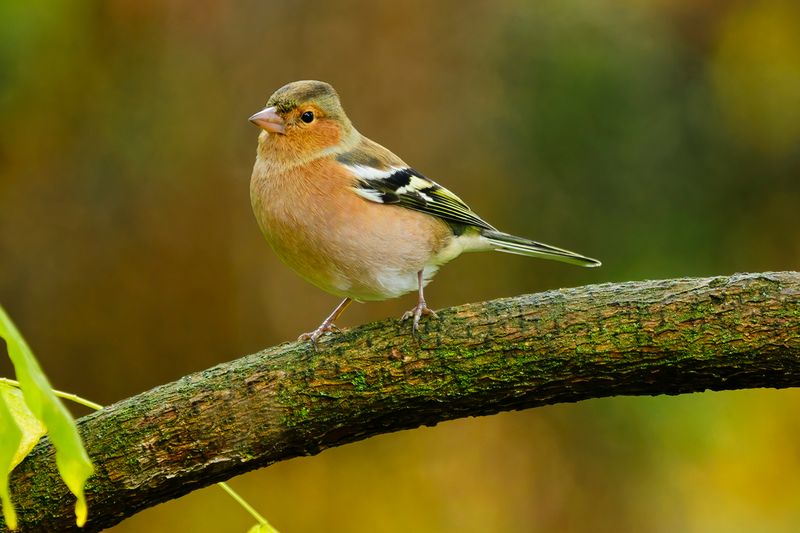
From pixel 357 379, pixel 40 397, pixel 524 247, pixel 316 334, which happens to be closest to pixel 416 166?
pixel 524 247

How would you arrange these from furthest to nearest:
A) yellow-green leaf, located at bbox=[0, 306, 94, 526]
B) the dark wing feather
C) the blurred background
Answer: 1. the blurred background
2. the dark wing feather
3. yellow-green leaf, located at bbox=[0, 306, 94, 526]

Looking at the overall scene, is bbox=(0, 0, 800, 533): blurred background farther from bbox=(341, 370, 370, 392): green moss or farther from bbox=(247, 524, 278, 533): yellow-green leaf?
bbox=(247, 524, 278, 533): yellow-green leaf

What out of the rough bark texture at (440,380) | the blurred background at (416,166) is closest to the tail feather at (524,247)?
the rough bark texture at (440,380)

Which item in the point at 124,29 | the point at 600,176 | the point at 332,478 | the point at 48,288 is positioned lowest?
the point at 332,478

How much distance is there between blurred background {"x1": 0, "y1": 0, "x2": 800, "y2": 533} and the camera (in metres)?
7.00

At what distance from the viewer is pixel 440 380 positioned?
3287 millimetres

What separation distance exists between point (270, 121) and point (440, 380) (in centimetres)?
158

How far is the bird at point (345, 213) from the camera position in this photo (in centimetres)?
387

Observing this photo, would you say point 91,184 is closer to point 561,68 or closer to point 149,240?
point 149,240

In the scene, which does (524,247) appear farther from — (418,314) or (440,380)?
(440,380)

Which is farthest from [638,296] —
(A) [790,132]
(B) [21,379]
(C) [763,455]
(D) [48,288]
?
(D) [48,288]

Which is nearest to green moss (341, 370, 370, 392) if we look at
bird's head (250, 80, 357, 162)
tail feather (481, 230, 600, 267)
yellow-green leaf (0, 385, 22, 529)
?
bird's head (250, 80, 357, 162)

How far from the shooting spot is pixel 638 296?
10.7ft

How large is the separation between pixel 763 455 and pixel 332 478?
3093 millimetres
